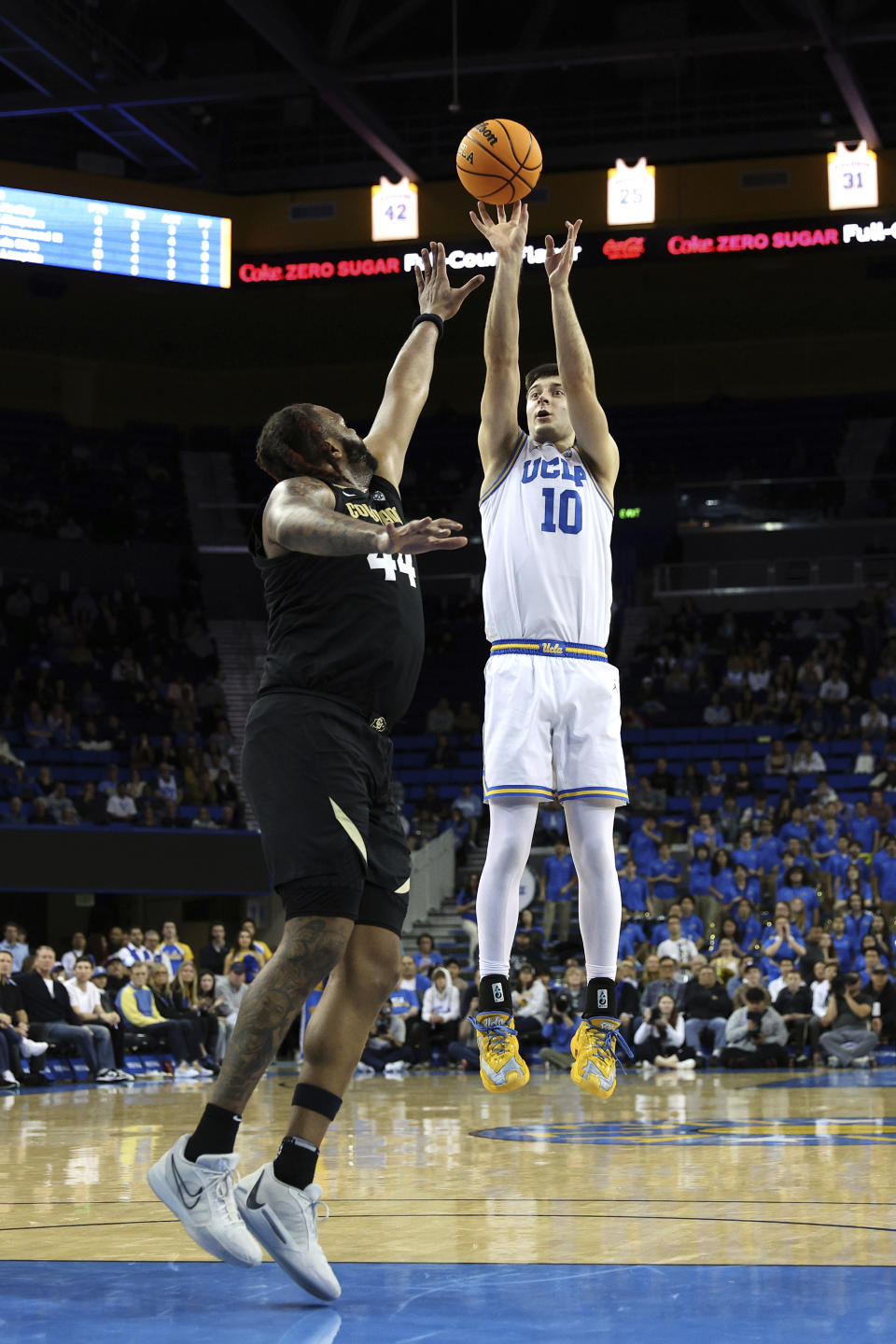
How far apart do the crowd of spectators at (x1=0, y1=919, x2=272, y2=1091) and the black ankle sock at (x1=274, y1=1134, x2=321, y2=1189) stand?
11.2m

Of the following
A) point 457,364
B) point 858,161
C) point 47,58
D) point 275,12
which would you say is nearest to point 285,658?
point 275,12

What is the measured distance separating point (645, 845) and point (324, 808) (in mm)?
17691

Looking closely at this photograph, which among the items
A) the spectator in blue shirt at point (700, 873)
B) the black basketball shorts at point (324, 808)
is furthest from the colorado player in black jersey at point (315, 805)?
the spectator in blue shirt at point (700, 873)

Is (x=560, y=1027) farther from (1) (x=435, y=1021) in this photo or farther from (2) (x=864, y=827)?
(2) (x=864, y=827)

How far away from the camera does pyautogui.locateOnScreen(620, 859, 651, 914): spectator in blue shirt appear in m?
20.8

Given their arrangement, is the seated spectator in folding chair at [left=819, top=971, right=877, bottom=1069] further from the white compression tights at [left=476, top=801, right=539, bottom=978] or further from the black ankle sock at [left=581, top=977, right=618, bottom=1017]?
the white compression tights at [left=476, top=801, right=539, bottom=978]

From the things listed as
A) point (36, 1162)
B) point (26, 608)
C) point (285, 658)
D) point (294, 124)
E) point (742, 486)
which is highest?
point (294, 124)

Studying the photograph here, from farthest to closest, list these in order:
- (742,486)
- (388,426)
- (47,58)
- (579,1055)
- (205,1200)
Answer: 1. (742,486)
2. (47,58)
3. (579,1055)
4. (388,426)
5. (205,1200)

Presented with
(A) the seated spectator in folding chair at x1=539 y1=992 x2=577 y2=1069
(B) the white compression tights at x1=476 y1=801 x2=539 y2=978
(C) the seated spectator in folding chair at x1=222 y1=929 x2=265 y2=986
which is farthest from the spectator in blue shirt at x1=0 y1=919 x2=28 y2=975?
(B) the white compression tights at x1=476 y1=801 x2=539 y2=978

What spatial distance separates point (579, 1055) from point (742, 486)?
22782 millimetres

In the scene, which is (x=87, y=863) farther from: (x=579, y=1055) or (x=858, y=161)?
(x=579, y=1055)

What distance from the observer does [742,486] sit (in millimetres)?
28078

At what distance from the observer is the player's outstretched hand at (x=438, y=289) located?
21.2ft

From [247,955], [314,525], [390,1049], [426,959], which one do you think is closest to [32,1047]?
[247,955]
